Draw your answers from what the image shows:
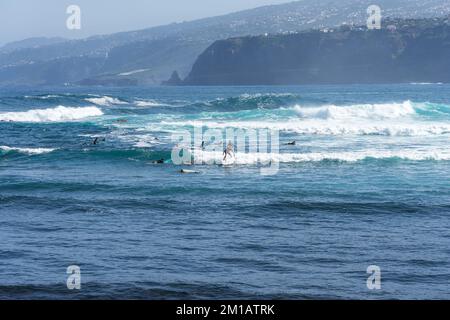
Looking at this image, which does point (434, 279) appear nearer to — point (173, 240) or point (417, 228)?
point (417, 228)

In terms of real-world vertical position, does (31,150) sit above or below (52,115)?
below

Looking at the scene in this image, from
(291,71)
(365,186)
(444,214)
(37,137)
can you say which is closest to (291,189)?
(365,186)

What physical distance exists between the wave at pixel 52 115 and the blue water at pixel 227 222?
23.4 metres

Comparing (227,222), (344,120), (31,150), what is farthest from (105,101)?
(227,222)

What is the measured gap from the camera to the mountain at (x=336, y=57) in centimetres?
17538

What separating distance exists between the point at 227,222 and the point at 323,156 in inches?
498

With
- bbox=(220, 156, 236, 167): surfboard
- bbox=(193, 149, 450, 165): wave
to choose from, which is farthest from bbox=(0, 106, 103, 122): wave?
bbox=(220, 156, 236, 167): surfboard

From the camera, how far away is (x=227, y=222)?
17.2m

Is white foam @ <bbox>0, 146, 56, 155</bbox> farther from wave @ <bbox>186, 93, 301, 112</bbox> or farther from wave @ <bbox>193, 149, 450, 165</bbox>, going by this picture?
wave @ <bbox>186, 93, 301, 112</bbox>

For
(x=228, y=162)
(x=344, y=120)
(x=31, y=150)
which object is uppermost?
(x=344, y=120)

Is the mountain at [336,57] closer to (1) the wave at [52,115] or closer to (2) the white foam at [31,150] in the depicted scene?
(1) the wave at [52,115]

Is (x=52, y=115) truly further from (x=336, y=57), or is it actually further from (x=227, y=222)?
(x=336, y=57)

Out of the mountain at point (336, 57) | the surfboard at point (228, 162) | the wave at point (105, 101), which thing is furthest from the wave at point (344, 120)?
the mountain at point (336, 57)
